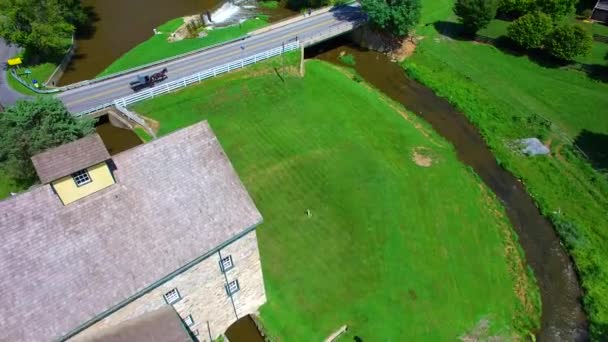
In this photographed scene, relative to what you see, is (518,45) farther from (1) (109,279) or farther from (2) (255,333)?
(1) (109,279)

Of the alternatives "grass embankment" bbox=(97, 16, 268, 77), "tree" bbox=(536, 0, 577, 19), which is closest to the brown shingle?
"grass embankment" bbox=(97, 16, 268, 77)

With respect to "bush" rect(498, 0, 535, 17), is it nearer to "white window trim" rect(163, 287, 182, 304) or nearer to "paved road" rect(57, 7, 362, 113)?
"paved road" rect(57, 7, 362, 113)

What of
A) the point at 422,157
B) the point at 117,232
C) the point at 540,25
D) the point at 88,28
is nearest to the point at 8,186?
the point at 117,232

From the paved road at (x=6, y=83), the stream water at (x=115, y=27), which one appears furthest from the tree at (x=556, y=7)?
the paved road at (x=6, y=83)

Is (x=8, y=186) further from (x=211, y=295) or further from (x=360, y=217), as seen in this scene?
(x=360, y=217)

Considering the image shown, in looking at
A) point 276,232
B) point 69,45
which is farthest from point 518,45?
point 69,45

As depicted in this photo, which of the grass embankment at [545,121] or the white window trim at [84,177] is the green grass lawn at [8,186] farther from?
the grass embankment at [545,121]
